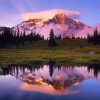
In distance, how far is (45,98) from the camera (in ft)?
64.4

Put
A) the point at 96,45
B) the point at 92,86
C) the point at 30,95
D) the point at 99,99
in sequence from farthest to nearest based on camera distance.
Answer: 1. the point at 96,45
2. the point at 92,86
3. the point at 30,95
4. the point at 99,99

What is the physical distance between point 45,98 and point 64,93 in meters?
2.62

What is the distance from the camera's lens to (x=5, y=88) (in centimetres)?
2370

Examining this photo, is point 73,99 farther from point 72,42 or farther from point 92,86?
point 72,42

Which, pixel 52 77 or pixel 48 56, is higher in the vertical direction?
pixel 48 56

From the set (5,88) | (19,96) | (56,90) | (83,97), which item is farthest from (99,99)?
(5,88)

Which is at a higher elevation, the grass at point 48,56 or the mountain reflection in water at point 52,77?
the grass at point 48,56

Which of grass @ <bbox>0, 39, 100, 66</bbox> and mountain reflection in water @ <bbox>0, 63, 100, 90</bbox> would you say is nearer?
mountain reflection in water @ <bbox>0, 63, 100, 90</bbox>

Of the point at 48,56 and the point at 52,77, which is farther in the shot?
the point at 48,56

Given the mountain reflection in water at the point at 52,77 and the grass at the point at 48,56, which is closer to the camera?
the mountain reflection in water at the point at 52,77

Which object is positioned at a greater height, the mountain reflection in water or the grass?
the grass

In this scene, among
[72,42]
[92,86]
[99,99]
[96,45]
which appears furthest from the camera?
[72,42]

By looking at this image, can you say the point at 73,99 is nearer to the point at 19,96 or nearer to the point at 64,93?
the point at 64,93

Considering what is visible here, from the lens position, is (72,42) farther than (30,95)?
Yes
